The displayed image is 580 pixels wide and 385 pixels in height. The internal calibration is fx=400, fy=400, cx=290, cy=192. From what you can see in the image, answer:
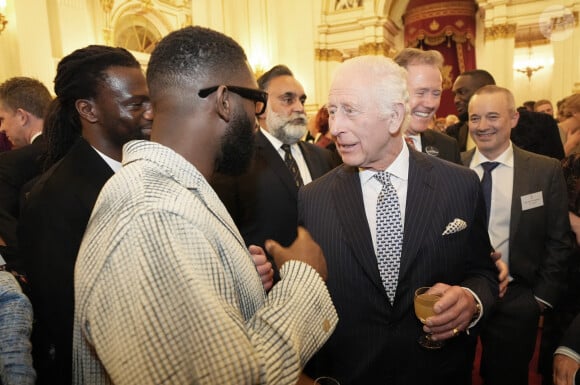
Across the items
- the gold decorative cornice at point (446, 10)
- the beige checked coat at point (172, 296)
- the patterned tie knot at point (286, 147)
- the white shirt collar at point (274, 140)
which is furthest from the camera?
the gold decorative cornice at point (446, 10)

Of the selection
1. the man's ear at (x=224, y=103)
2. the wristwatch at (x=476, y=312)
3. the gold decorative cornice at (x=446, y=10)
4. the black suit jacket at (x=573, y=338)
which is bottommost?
the black suit jacket at (x=573, y=338)

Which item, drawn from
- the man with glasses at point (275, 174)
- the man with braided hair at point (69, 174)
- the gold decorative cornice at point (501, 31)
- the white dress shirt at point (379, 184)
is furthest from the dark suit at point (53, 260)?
the gold decorative cornice at point (501, 31)

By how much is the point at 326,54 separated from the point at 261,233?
1232 cm

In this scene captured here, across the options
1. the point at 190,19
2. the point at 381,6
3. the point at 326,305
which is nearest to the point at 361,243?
the point at 326,305

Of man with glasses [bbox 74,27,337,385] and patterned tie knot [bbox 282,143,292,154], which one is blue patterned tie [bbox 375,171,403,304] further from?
patterned tie knot [bbox 282,143,292,154]

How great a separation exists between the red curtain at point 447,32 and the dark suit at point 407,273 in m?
13.0

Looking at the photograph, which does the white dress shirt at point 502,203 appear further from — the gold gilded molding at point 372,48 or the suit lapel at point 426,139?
the gold gilded molding at point 372,48

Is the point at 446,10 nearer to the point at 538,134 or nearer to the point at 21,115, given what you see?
the point at 538,134

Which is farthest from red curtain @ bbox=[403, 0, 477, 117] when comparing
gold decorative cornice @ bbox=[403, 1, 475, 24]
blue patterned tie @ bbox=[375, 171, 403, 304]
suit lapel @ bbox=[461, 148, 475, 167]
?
blue patterned tie @ bbox=[375, 171, 403, 304]

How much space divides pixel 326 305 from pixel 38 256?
118 centimetres

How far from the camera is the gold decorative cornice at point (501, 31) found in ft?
37.9

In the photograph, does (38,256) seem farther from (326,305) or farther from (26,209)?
(326,305)

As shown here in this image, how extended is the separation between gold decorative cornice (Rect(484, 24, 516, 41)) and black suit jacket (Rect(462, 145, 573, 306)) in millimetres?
10687

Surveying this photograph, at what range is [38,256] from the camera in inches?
62.2
